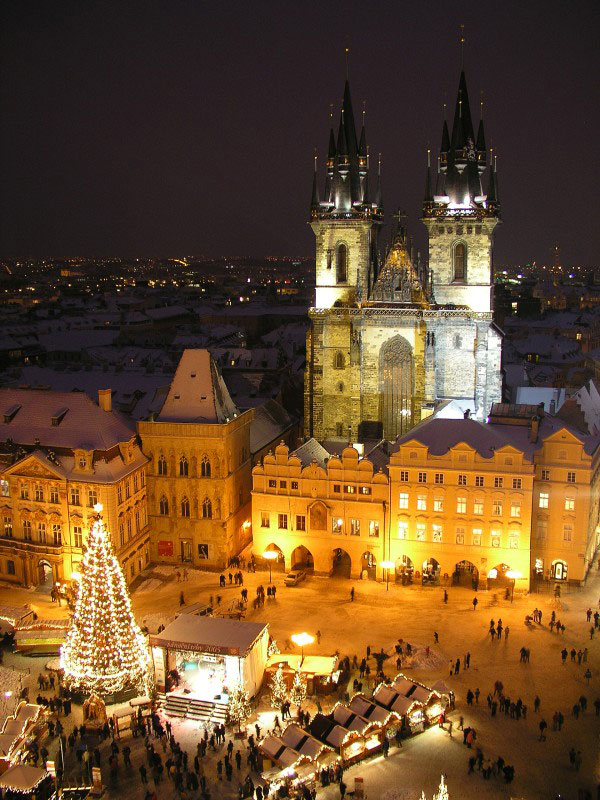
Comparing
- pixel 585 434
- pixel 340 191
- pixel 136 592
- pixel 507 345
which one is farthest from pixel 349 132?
pixel 507 345

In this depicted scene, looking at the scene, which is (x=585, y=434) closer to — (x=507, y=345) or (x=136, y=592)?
(x=136, y=592)

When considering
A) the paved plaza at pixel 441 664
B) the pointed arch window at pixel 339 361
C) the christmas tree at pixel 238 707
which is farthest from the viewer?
the pointed arch window at pixel 339 361

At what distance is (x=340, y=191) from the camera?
86875 mm

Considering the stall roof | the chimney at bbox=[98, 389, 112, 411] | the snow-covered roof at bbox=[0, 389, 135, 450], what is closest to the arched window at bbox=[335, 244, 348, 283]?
the snow-covered roof at bbox=[0, 389, 135, 450]

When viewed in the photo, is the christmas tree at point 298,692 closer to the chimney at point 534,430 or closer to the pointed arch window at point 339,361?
the chimney at point 534,430

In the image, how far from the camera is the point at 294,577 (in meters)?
63.0

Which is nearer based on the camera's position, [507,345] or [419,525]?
[419,525]

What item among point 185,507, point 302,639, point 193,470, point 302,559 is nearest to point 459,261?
point 302,559

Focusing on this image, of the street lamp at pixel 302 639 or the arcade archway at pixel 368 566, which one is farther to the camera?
the arcade archway at pixel 368 566

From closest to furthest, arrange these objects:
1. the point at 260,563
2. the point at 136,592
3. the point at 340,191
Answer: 1. the point at 136,592
2. the point at 260,563
3. the point at 340,191

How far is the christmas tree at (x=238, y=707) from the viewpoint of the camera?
45125mm

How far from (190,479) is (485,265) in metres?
34.4

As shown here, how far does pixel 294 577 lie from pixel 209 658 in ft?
55.1

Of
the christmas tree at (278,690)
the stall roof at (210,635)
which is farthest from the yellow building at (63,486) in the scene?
the christmas tree at (278,690)
